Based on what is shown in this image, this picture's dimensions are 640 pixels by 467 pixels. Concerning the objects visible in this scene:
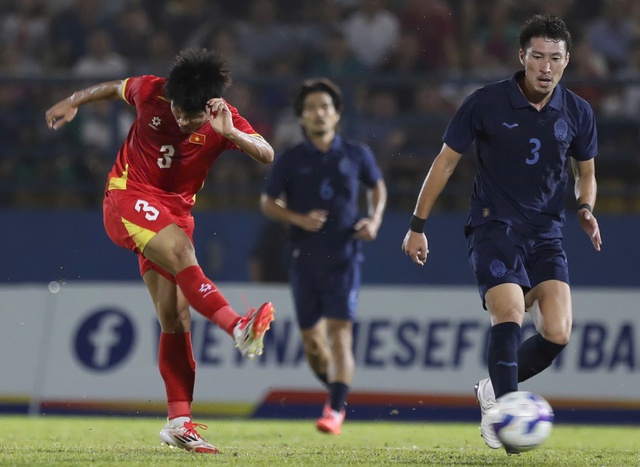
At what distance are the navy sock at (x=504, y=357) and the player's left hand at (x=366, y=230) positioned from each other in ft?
10.5

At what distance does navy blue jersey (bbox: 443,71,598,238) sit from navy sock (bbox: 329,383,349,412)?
3000 millimetres

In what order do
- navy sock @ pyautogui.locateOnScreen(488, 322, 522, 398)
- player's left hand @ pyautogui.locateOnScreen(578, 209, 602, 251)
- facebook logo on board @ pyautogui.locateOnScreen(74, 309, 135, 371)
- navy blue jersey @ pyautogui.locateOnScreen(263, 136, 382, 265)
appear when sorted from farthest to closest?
facebook logo on board @ pyautogui.locateOnScreen(74, 309, 135, 371), navy blue jersey @ pyautogui.locateOnScreen(263, 136, 382, 265), player's left hand @ pyautogui.locateOnScreen(578, 209, 602, 251), navy sock @ pyautogui.locateOnScreen(488, 322, 522, 398)

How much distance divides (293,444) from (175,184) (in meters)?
2.04

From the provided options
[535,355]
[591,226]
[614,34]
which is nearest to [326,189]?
[535,355]

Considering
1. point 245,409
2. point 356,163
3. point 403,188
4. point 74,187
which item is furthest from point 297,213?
point 74,187

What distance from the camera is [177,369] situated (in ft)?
22.9

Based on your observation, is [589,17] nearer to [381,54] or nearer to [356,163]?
[381,54]

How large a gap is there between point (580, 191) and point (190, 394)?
2.59 metres

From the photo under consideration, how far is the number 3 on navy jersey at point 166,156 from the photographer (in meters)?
6.80

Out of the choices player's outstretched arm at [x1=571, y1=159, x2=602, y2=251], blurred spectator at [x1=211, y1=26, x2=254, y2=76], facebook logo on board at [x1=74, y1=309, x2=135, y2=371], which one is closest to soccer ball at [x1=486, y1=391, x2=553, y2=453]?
player's outstretched arm at [x1=571, y1=159, x2=602, y2=251]

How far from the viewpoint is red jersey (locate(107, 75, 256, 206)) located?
6.78 m

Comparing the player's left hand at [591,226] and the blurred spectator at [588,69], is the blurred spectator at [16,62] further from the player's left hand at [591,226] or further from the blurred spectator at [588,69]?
the player's left hand at [591,226]

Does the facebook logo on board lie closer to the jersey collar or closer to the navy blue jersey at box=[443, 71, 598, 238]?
the jersey collar

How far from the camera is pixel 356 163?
9922 mm
